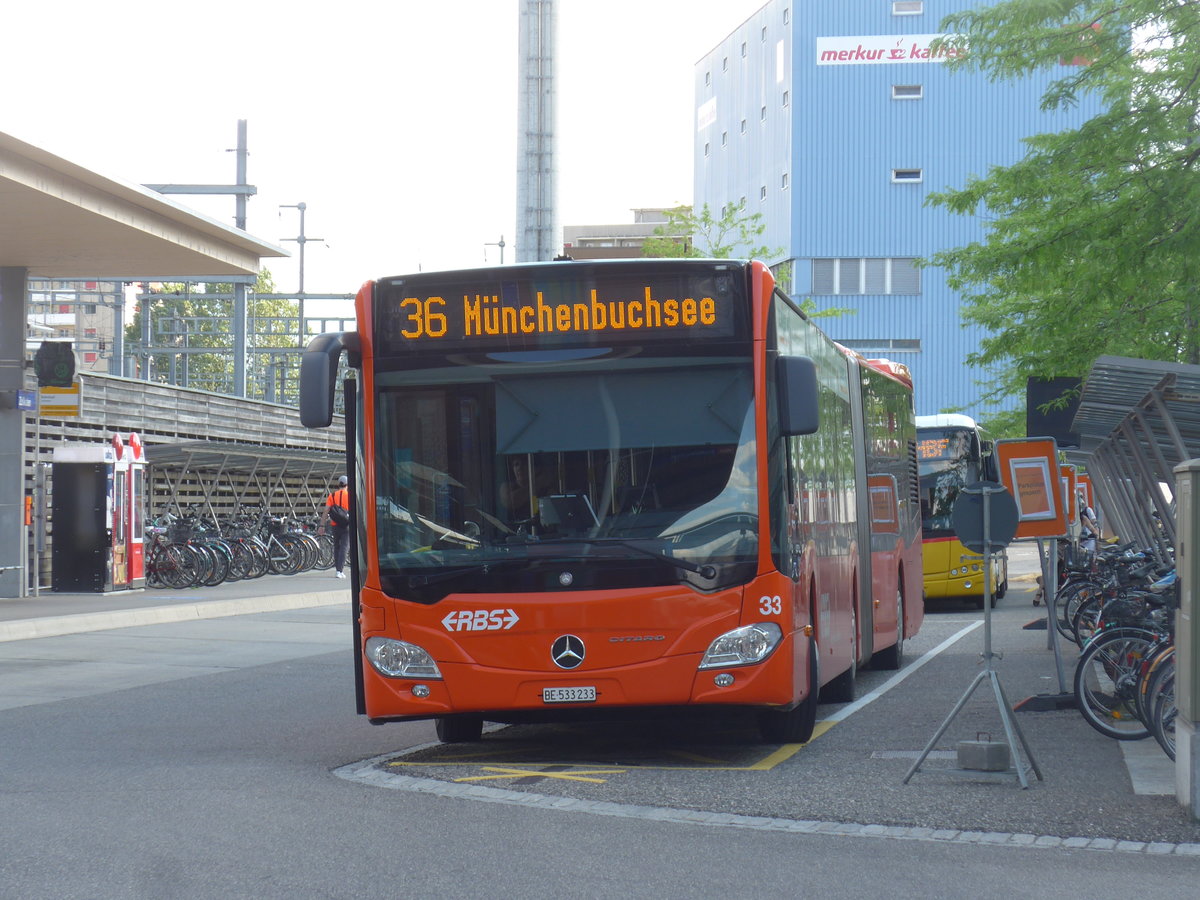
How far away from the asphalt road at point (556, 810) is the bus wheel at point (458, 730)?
15cm

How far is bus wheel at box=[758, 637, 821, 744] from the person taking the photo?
33.6 ft

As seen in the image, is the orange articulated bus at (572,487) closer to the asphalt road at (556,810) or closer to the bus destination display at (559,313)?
the bus destination display at (559,313)

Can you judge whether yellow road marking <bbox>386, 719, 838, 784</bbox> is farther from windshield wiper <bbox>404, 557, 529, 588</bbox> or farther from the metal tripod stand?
windshield wiper <bbox>404, 557, 529, 588</bbox>

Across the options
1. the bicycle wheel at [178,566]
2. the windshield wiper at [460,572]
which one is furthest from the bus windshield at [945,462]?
the windshield wiper at [460,572]

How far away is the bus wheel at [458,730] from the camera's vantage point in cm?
1061

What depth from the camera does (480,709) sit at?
9.37 meters

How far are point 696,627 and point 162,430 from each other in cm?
2583

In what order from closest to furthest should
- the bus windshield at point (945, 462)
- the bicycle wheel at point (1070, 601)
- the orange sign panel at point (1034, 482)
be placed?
the orange sign panel at point (1034, 482) < the bicycle wheel at point (1070, 601) < the bus windshield at point (945, 462)

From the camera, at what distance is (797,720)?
1030cm

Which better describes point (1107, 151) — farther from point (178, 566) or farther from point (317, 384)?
point (178, 566)

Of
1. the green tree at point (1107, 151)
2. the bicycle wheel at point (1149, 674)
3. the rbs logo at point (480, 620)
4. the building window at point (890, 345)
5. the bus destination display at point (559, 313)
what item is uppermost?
the building window at point (890, 345)

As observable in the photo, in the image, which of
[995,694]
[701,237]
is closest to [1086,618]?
[995,694]

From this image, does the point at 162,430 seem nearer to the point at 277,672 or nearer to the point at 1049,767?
the point at 277,672

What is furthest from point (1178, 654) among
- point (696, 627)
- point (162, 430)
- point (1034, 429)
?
point (162, 430)
